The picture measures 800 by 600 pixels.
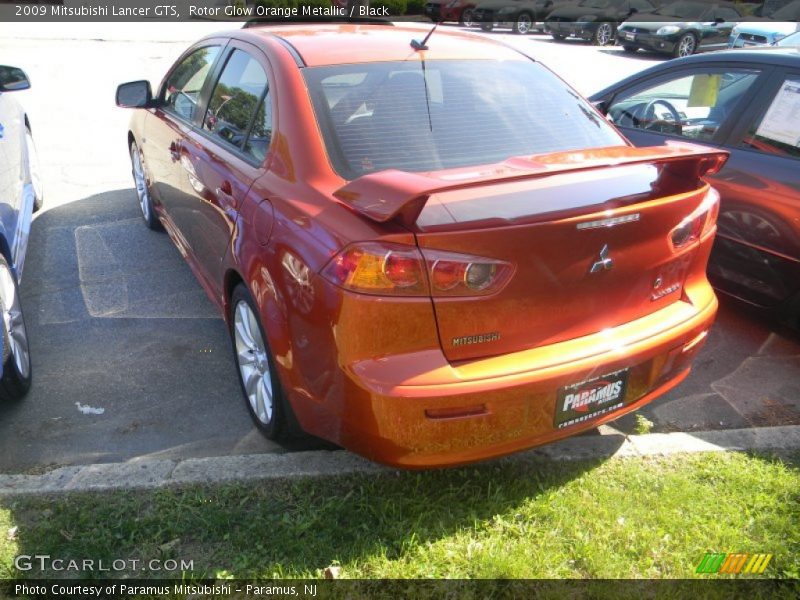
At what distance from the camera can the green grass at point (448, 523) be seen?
93.3 inches

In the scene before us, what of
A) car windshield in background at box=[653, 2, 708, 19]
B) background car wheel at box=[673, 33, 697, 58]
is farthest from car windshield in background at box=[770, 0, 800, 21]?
background car wheel at box=[673, 33, 697, 58]

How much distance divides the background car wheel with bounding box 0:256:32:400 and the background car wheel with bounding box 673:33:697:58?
1919cm

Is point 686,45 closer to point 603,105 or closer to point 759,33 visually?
point 759,33

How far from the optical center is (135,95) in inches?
183

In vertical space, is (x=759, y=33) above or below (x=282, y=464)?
above

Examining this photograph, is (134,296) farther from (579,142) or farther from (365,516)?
(579,142)

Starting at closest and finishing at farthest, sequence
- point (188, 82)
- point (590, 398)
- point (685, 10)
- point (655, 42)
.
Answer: point (590, 398), point (188, 82), point (655, 42), point (685, 10)

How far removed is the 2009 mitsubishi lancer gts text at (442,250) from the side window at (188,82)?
827 mm

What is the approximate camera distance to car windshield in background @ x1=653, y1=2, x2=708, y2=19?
19.7m

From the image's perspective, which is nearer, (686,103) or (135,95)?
(686,103)

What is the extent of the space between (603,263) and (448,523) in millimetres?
1091

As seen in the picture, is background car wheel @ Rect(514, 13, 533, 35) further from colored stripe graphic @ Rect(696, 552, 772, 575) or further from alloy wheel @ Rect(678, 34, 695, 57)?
colored stripe graphic @ Rect(696, 552, 772, 575)

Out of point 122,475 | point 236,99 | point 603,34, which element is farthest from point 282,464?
point 603,34

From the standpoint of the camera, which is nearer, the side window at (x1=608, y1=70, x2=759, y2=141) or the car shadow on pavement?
the car shadow on pavement
